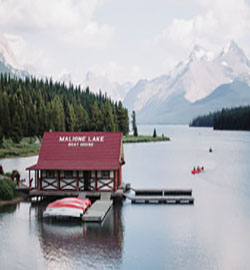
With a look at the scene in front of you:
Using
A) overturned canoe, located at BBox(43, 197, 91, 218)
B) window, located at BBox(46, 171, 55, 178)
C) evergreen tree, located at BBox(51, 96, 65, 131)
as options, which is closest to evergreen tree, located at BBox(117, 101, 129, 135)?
evergreen tree, located at BBox(51, 96, 65, 131)

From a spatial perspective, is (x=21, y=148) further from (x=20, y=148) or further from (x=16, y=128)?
(x=16, y=128)

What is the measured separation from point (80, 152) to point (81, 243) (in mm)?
19214

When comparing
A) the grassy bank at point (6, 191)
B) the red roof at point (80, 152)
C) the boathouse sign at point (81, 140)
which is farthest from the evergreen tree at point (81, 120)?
the grassy bank at point (6, 191)

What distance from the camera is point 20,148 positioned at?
110500mm

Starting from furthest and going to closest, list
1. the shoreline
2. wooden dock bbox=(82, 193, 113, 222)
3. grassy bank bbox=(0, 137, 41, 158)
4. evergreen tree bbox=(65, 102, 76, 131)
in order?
1. evergreen tree bbox=(65, 102, 76, 131)
2. grassy bank bbox=(0, 137, 41, 158)
3. the shoreline
4. wooden dock bbox=(82, 193, 113, 222)

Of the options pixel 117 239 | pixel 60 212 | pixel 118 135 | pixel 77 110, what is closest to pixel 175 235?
pixel 117 239

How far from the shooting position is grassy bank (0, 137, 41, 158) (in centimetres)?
10106

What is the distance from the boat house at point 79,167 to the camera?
4958 centimetres

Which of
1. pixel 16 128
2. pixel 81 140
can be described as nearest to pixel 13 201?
pixel 81 140

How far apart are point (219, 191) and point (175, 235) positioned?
25.4m

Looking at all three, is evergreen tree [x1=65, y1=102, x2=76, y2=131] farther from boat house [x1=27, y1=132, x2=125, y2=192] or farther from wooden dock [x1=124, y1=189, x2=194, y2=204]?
boat house [x1=27, y1=132, x2=125, y2=192]

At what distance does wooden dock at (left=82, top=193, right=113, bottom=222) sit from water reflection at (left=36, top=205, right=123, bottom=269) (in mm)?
725

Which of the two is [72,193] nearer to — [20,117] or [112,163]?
[112,163]

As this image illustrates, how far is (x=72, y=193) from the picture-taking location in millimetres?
49406
